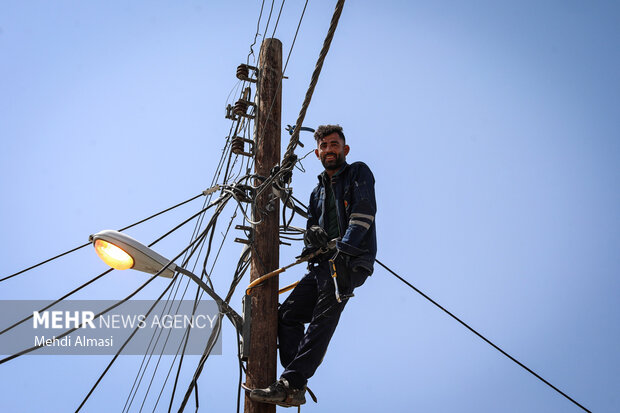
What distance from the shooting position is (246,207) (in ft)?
15.3

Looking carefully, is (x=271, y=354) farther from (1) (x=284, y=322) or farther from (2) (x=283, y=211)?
(2) (x=283, y=211)

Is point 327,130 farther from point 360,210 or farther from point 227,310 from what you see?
point 227,310

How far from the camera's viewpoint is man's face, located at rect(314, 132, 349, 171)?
428cm

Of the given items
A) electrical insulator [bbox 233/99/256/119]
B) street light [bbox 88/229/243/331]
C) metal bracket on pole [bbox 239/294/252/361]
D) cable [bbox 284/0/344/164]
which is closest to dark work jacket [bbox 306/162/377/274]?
cable [bbox 284/0/344/164]

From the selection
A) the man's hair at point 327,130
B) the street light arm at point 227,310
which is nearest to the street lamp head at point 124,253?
the street light arm at point 227,310

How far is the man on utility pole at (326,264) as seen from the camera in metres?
3.66

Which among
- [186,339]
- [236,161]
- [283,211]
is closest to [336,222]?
[283,211]

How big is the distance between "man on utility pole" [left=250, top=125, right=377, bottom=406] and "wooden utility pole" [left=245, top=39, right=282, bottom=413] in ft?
0.45

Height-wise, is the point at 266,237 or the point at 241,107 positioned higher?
the point at 241,107

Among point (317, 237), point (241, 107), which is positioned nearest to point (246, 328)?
point (317, 237)

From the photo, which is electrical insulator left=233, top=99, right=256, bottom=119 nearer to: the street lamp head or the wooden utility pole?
the wooden utility pole

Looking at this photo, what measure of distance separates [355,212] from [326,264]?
1.63 ft

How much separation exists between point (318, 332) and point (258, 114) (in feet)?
7.08

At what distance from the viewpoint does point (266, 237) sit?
428 centimetres
